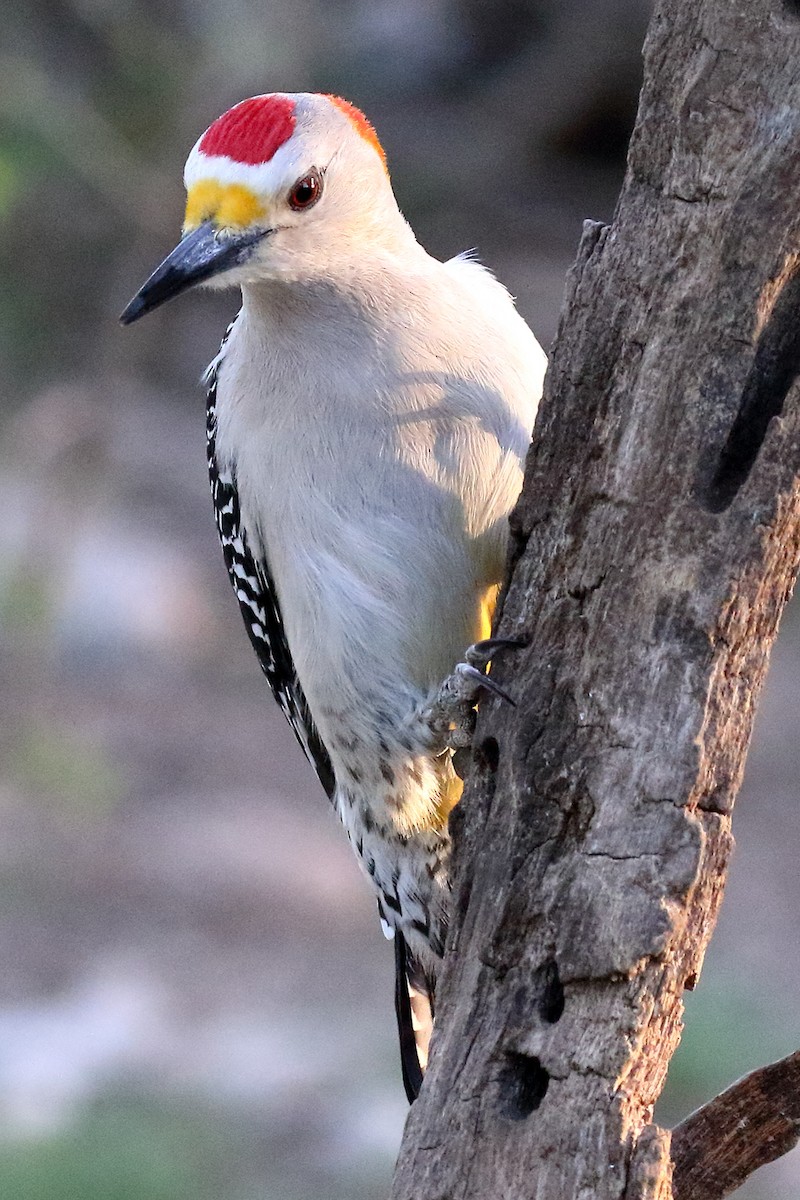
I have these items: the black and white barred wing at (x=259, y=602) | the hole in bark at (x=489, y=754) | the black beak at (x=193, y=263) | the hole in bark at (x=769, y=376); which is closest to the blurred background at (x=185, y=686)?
the black and white barred wing at (x=259, y=602)

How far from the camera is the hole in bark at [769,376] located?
2.84m

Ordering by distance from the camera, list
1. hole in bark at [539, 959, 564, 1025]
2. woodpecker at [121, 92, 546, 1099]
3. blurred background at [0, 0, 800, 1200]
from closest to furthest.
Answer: hole in bark at [539, 959, 564, 1025]
woodpecker at [121, 92, 546, 1099]
blurred background at [0, 0, 800, 1200]

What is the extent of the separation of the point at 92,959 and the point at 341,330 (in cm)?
508

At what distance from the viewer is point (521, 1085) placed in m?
2.95

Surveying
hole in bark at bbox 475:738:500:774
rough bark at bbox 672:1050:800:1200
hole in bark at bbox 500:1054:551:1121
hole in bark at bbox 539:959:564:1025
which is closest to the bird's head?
hole in bark at bbox 475:738:500:774

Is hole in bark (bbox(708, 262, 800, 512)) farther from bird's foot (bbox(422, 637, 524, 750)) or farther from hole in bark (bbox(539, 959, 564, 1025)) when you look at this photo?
hole in bark (bbox(539, 959, 564, 1025))

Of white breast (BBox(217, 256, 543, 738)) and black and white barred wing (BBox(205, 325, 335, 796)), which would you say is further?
black and white barred wing (BBox(205, 325, 335, 796))

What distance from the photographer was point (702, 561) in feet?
9.41

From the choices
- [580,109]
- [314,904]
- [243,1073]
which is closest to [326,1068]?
[243,1073]

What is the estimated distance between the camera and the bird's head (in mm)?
3551

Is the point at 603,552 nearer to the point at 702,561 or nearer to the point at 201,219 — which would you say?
the point at 702,561

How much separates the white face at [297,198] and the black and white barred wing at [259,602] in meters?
0.65

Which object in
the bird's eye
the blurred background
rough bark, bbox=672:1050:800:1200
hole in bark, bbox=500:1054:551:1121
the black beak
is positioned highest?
the blurred background

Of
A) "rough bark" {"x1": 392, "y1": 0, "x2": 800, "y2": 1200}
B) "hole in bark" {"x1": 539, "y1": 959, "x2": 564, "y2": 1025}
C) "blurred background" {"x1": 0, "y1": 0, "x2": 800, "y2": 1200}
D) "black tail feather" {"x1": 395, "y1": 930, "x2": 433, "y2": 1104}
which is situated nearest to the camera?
"rough bark" {"x1": 392, "y1": 0, "x2": 800, "y2": 1200}
